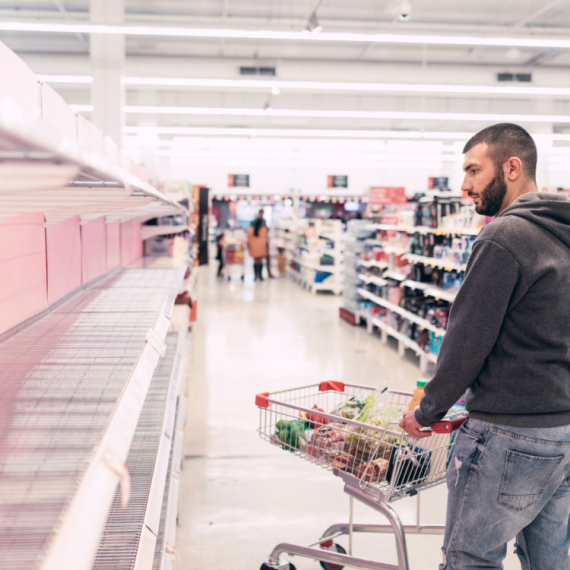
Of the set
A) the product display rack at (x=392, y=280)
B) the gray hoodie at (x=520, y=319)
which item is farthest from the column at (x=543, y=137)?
the gray hoodie at (x=520, y=319)

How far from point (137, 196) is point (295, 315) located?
8.81 metres

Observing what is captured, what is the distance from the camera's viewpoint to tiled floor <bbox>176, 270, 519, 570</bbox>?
3.21 metres

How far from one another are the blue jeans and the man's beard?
0.69 metres

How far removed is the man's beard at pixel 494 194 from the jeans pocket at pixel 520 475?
0.76 m

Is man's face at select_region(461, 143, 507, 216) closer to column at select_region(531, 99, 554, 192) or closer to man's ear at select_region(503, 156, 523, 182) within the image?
man's ear at select_region(503, 156, 523, 182)

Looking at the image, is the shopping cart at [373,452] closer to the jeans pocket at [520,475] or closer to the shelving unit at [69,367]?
the jeans pocket at [520,475]

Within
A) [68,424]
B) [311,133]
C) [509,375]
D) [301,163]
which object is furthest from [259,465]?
[301,163]

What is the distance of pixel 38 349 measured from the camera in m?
2.02

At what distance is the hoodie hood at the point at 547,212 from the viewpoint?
1.82 m

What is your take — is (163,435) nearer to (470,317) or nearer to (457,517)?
(457,517)

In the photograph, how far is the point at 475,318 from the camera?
181 cm

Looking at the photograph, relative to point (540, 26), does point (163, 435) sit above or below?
below

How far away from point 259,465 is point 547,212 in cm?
300

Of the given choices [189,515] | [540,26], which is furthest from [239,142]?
[189,515]
